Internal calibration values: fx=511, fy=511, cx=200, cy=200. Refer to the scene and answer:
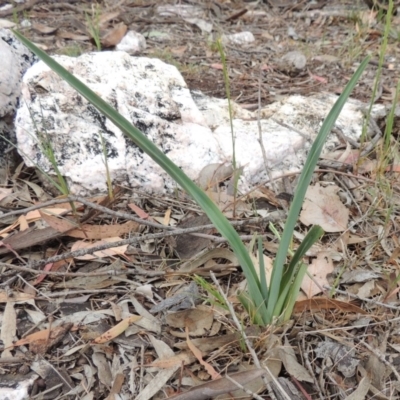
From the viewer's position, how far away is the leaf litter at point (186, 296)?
0.97 m

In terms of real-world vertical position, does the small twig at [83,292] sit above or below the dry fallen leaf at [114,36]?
below

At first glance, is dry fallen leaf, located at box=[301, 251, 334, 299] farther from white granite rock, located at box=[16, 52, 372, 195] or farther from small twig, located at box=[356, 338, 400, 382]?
white granite rock, located at box=[16, 52, 372, 195]

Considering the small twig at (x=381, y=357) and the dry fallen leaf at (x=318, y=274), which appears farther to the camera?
the dry fallen leaf at (x=318, y=274)

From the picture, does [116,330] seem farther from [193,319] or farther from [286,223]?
[286,223]

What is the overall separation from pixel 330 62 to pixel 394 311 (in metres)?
1.44

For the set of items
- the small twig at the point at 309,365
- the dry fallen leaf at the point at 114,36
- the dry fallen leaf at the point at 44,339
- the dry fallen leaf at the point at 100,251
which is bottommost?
the small twig at the point at 309,365

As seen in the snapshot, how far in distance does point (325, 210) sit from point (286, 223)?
0.50 m

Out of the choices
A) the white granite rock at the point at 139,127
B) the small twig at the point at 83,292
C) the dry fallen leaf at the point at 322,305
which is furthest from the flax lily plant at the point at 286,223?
the white granite rock at the point at 139,127

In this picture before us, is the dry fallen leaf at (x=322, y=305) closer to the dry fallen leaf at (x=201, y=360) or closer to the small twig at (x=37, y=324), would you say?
the dry fallen leaf at (x=201, y=360)

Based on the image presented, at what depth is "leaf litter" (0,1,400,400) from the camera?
97 centimetres

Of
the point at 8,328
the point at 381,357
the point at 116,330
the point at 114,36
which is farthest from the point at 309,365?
the point at 114,36

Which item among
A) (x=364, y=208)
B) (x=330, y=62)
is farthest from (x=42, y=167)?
(x=330, y=62)

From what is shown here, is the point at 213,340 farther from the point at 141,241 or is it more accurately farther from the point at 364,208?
the point at 364,208

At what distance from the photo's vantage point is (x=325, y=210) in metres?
1.36
